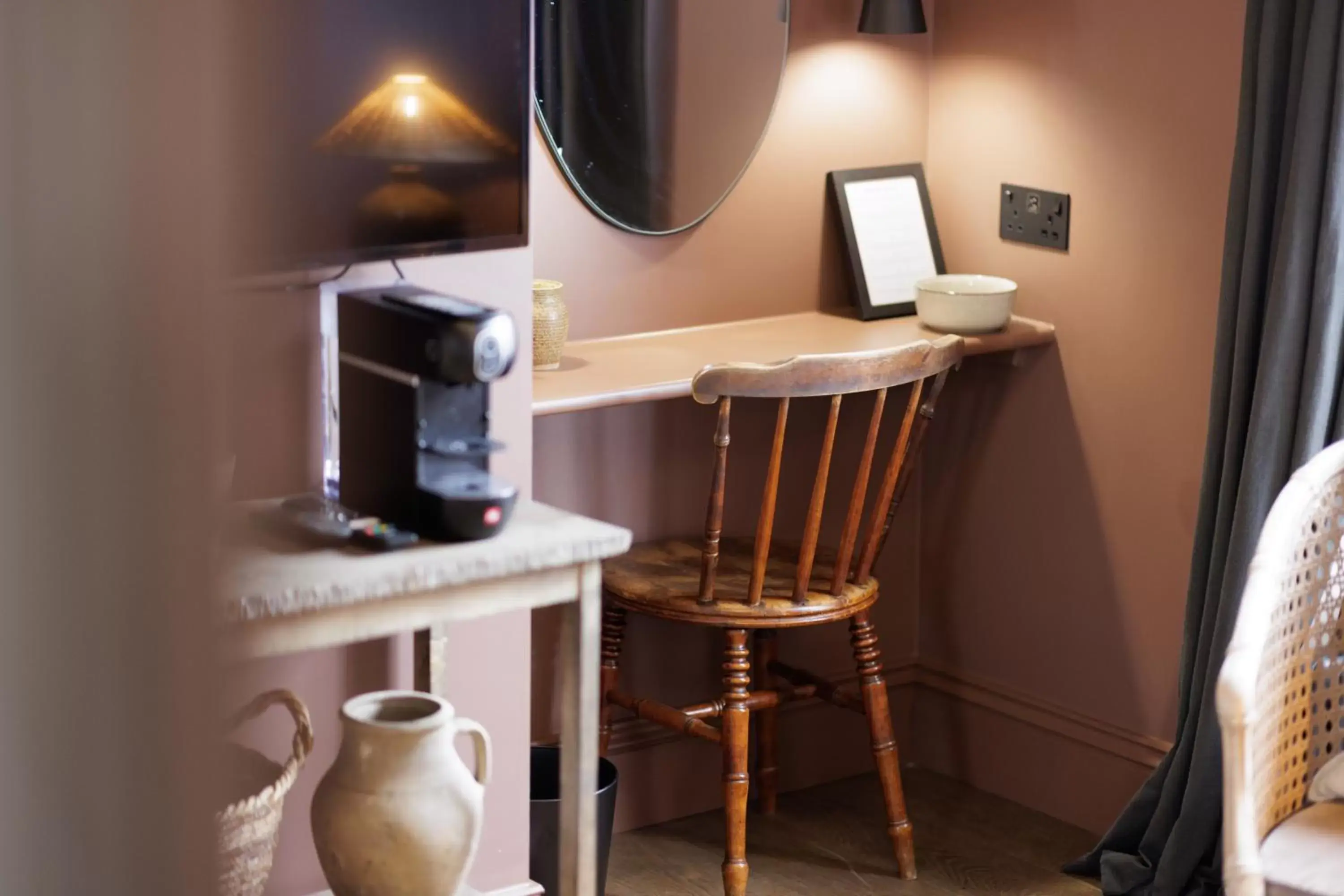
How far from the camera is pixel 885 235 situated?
2.79 meters

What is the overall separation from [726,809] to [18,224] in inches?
91.7

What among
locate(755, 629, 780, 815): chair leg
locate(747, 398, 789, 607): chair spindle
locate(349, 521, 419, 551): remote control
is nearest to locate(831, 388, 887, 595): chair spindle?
locate(747, 398, 789, 607): chair spindle

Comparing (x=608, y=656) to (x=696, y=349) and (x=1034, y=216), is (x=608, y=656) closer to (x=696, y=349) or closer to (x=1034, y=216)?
(x=696, y=349)

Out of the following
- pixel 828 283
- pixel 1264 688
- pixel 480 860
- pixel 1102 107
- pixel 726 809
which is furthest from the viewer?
pixel 828 283

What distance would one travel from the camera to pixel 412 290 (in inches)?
70.6

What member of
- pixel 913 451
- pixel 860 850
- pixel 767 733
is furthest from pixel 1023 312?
pixel 860 850

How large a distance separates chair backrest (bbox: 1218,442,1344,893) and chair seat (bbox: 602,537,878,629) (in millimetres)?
694

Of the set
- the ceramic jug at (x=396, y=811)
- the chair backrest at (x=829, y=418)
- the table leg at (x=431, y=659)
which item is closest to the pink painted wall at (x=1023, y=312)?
the chair backrest at (x=829, y=418)

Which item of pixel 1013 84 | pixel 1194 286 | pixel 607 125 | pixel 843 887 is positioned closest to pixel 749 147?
pixel 607 125

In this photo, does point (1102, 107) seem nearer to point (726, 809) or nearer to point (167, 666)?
point (726, 809)

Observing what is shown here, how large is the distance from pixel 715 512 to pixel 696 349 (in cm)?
→ 36

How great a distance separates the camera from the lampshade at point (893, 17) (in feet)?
8.55

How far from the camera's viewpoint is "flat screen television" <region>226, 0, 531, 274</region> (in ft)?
5.36

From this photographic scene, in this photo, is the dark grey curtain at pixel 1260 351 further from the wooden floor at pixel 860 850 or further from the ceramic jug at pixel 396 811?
the ceramic jug at pixel 396 811
